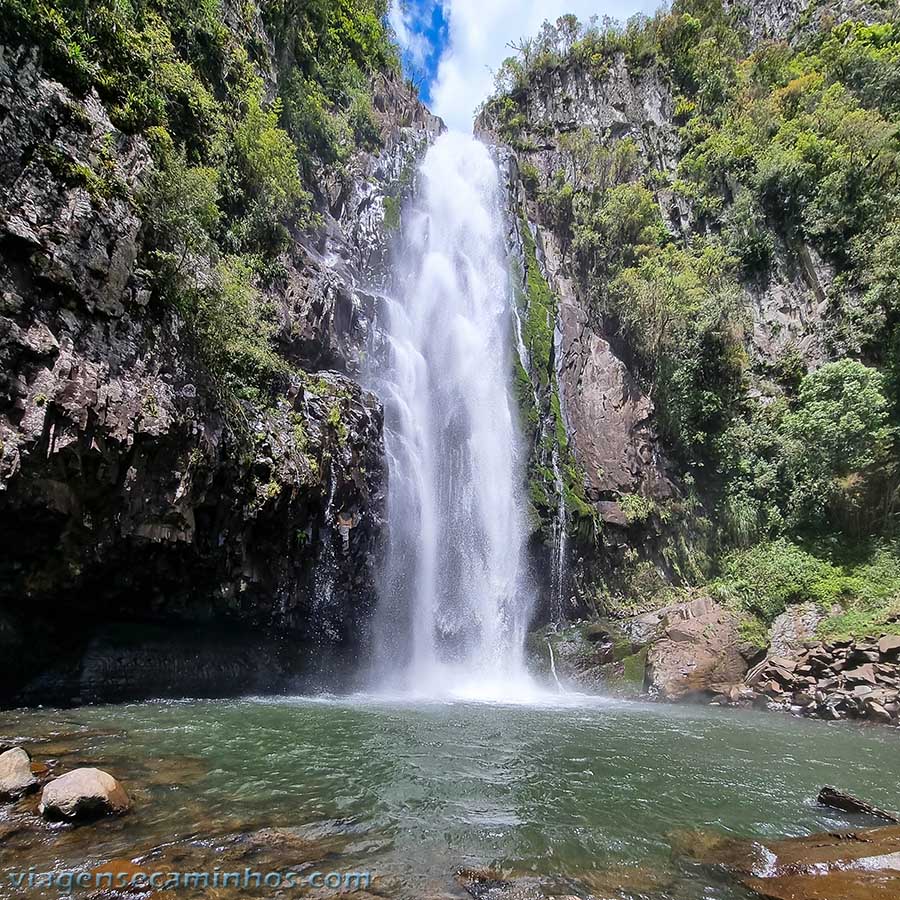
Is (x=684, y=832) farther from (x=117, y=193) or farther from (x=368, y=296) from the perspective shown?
(x=368, y=296)

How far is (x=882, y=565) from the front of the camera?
54.1 ft

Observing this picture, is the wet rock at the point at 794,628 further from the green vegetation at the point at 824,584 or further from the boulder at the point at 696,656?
the boulder at the point at 696,656

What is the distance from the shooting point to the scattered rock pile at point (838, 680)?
1248cm

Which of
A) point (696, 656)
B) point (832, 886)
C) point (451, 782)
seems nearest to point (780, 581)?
point (696, 656)

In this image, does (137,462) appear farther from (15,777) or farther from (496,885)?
(496,885)

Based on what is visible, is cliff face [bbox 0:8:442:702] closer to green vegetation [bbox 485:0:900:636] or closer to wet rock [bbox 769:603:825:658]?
wet rock [bbox 769:603:825:658]

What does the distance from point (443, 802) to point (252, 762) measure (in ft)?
8.08

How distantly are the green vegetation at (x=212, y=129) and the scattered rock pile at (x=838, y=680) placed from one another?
14.9m

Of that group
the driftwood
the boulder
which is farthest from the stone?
the driftwood

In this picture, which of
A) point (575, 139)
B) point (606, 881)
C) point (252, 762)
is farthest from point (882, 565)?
point (575, 139)

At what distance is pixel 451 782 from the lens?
6.52 metres

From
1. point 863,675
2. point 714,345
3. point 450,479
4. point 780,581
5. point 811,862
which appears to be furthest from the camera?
point 714,345

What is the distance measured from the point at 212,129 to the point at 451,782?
16.5 meters

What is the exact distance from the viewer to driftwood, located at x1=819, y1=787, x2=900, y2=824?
574cm
